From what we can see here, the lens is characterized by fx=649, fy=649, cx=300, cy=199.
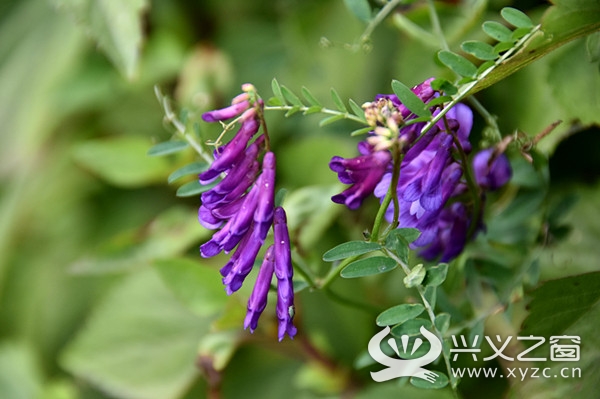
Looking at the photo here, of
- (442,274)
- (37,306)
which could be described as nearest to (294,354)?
(442,274)

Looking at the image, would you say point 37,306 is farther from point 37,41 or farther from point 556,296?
point 556,296

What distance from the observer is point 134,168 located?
0.96 metres

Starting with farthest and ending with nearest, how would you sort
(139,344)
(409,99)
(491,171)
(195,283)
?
1. (139,344)
2. (195,283)
3. (491,171)
4. (409,99)

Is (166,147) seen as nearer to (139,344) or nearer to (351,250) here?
(351,250)

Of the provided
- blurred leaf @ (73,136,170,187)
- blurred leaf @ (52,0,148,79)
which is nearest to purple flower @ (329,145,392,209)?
blurred leaf @ (52,0,148,79)

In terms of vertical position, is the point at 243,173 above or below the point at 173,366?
above

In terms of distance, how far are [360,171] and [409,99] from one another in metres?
0.06

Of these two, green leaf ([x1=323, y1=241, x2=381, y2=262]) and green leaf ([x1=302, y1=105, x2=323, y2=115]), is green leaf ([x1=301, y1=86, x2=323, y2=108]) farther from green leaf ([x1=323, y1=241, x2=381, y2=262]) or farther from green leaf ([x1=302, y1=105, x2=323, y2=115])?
green leaf ([x1=323, y1=241, x2=381, y2=262])

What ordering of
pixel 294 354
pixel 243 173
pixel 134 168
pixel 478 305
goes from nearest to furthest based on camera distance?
pixel 243 173 < pixel 478 305 < pixel 294 354 < pixel 134 168

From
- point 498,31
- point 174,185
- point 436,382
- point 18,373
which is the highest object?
point 498,31

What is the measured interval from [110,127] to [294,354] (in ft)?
1.77

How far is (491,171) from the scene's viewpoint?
0.57m

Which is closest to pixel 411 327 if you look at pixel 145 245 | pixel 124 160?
pixel 145 245

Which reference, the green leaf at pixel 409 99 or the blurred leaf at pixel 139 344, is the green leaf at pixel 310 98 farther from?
the blurred leaf at pixel 139 344
